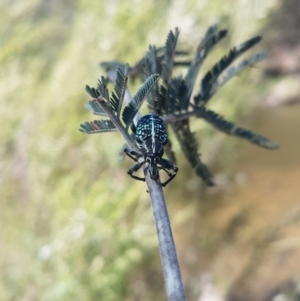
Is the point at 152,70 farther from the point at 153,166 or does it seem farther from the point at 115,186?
the point at 115,186

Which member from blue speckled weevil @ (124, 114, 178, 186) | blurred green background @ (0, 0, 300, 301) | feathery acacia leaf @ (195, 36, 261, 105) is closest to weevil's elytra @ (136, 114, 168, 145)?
blue speckled weevil @ (124, 114, 178, 186)

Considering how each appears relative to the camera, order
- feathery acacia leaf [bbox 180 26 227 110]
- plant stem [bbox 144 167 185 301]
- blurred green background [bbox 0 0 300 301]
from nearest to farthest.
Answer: plant stem [bbox 144 167 185 301] → feathery acacia leaf [bbox 180 26 227 110] → blurred green background [bbox 0 0 300 301]

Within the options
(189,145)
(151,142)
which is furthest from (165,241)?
(189,145)

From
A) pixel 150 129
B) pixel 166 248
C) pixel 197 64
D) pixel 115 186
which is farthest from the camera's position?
pixel 115 186

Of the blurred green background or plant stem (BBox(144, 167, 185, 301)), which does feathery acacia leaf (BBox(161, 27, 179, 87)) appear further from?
the blurred green background

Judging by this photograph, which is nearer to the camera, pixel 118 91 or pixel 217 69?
pixel 118 91

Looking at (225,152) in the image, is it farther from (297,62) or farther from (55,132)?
(297,62)

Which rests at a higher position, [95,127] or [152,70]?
[152,70]
